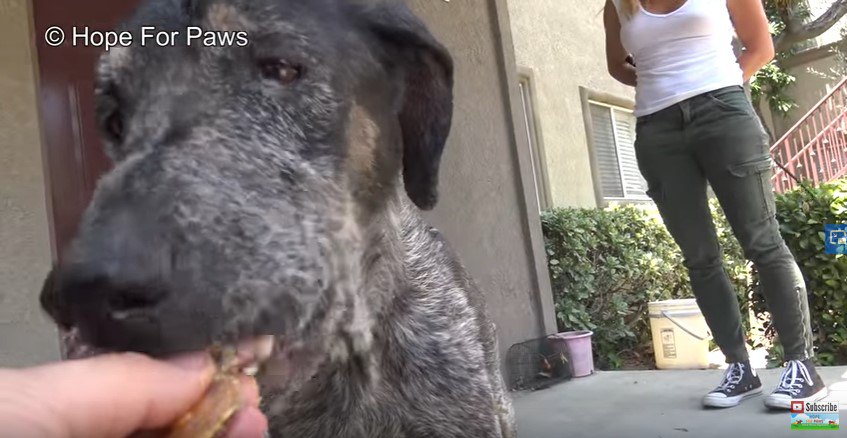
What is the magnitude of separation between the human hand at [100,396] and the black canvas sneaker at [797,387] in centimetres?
326

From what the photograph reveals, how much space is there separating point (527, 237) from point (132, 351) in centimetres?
508

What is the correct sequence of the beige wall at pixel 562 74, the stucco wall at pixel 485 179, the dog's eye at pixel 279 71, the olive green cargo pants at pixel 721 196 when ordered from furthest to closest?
the beige wall at pixel 562 74 → the stucco wall at pixel 485 179 → the olive green cargo pants at pixel 721 196 → the dog's eye at pixel 279 71

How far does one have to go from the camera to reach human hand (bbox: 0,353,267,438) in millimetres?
782

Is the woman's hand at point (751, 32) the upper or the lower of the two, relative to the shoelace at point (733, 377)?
upper

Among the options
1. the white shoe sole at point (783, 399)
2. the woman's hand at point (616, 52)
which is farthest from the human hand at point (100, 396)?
the woman's hand at point (616, 52)

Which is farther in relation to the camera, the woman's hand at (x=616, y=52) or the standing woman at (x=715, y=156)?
the woman's hand at (x=616, y=52)

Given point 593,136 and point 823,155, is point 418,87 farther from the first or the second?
point 823,155

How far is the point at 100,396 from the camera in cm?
85

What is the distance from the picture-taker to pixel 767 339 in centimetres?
662

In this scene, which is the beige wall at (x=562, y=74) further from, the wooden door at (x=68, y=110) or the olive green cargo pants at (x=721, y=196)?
the wooden door at (x=68, y=110)

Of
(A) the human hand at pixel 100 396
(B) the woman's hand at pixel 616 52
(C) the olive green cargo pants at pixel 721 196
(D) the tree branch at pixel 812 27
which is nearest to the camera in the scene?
(A) the human hand at pixel 100 396

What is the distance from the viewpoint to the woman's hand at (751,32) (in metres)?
3.71

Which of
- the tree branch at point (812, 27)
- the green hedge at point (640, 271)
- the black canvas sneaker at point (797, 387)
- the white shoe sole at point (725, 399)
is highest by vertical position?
the tree branch at point (812, 27)

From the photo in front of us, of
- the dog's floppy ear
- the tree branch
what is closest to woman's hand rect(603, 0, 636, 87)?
the dog's floppy ear
